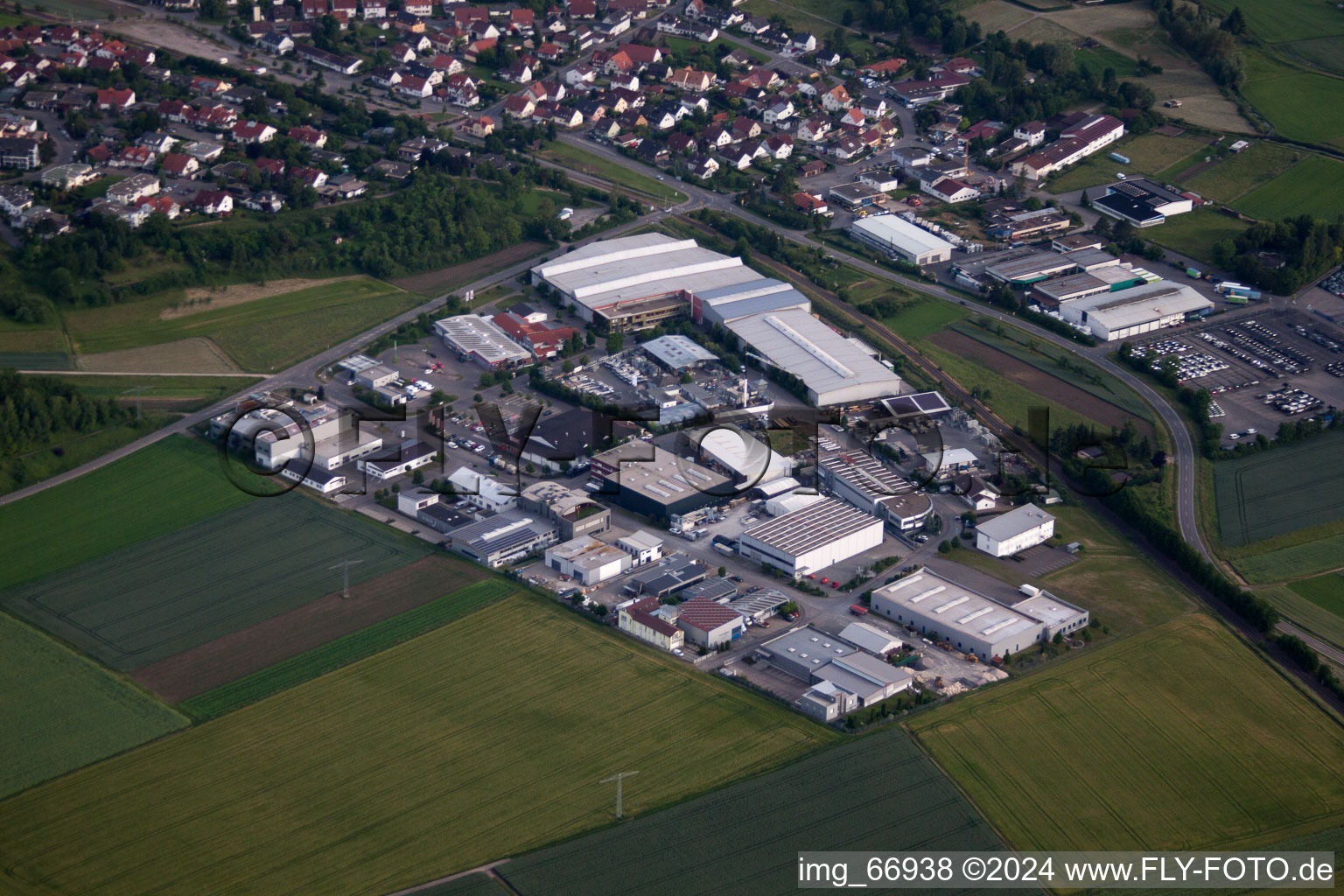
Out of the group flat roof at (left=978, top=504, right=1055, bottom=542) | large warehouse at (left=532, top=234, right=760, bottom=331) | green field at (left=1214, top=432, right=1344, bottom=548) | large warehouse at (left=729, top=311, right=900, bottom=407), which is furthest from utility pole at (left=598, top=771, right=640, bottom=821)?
large warehouse at (left=532, top=234, right=760, bottom=331)

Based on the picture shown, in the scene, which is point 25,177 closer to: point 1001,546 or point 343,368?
point 343,368

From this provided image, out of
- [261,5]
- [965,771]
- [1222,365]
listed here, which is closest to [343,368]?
[965,771]

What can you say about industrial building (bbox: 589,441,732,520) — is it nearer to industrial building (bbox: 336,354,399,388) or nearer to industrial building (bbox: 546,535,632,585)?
industrial building (bbox: 546,535,632,585)

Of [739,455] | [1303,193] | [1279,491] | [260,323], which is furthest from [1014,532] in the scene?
[1303,193]

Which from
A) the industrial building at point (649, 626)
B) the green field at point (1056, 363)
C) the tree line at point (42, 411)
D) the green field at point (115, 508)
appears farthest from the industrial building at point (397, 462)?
the green field at point (1056, 363)

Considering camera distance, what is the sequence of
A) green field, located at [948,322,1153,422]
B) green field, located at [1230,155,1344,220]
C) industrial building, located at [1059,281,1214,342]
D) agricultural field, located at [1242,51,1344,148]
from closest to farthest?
1. green field, located at [948,322,1153,422]
2. industrial building, located at [1059,281,1214,342]
3. green field, located at [1230,155,1344,220]
4. agricultural field, located at [1242,51,1344,148]

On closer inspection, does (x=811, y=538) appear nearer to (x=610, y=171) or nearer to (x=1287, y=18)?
(x=610, y=171)

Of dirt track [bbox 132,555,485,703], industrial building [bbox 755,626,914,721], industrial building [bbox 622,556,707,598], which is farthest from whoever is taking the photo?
industrial building [bbox 622,556,707,598]
